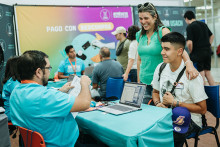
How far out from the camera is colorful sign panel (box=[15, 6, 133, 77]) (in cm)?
588

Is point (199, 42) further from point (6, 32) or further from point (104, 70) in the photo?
point (6, 32)

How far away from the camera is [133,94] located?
1934 mm

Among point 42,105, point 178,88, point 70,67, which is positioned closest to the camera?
point 42,105

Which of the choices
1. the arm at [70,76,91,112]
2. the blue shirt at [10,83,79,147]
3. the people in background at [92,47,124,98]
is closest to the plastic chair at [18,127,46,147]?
the blue shirt at [10,83,79,147]

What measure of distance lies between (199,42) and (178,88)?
294 cm

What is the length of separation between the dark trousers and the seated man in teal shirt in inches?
32.6

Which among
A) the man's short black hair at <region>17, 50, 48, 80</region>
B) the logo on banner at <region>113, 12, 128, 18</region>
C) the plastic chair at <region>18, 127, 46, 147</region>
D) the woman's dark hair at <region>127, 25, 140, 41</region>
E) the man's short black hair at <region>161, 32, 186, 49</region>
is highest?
the logo on banner at <region>113, 12, 128, 18</region>

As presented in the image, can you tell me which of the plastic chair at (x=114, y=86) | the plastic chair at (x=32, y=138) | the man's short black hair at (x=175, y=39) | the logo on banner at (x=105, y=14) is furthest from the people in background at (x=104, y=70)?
the logo on banner at (x=105, y=14)

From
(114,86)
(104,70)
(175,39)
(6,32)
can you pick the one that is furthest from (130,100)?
(6,32)

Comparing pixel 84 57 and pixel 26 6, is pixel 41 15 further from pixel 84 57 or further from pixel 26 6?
pixel 84 57

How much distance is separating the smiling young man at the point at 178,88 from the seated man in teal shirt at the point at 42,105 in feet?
2.72

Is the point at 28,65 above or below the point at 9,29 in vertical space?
below

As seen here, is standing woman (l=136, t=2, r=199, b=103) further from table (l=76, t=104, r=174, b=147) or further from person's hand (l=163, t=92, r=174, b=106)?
table (l=76, t=104, r=174, b=147)

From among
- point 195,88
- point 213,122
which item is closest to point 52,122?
point 195,88
